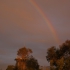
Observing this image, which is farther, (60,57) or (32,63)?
(32,63)

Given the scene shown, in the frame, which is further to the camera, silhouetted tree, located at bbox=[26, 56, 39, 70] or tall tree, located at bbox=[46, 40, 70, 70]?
silhouetted tree, located at bbox=[26, 56, 39, 70]

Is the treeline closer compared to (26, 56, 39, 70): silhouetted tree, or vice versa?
the treeline

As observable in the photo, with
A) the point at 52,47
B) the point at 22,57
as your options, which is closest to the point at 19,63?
the point at 22,57

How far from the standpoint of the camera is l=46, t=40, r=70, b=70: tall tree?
63.5 meters

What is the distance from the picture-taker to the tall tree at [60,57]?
2500 inches

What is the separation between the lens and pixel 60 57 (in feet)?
219

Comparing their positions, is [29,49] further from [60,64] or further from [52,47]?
[60,64]

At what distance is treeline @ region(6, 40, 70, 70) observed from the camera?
63697 millimetres

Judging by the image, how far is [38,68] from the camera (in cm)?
7388

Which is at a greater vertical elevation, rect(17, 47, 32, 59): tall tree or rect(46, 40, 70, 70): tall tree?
rect(17, 47, 32, 59): tall tree

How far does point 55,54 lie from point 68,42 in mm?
4874

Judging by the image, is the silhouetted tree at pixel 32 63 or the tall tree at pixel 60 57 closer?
the tall tree at pixel 60 57

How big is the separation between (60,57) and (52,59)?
2.25m

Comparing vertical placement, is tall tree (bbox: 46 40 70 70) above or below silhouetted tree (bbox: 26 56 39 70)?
below
